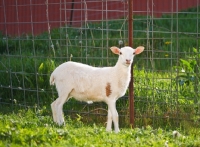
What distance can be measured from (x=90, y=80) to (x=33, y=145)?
2161 mm

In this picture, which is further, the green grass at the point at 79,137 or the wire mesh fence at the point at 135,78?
the wire mesh fence at the point at 135,78

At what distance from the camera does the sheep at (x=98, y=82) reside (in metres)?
9.29

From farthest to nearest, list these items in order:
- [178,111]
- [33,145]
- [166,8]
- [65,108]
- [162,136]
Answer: [166,8] → [65,108] → [178,111] → [162,136] → [33,145]

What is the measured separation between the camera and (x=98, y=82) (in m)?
9.44

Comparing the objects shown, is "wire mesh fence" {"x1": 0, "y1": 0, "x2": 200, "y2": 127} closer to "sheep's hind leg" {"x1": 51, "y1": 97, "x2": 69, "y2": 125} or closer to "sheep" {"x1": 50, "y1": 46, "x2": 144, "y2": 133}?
"sheep" {"x1": 50, "y1": 46, "x2": 144, "y2": 133}

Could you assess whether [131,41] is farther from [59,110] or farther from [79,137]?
[79,137]

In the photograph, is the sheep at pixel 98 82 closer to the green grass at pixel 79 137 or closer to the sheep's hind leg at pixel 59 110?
the sheep's hind leg at pixel 59 110

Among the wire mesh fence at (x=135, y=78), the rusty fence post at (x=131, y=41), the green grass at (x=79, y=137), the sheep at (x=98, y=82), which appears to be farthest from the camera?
the wire mesh fence at (x=135, y=78)

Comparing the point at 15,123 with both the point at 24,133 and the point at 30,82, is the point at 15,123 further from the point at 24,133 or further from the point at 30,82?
the point at 30,82

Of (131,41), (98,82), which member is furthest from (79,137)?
(131,41)

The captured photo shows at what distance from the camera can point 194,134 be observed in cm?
940

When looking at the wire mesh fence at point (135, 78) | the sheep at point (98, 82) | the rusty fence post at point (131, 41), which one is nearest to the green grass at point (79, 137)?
the sheep at point (98, 82)

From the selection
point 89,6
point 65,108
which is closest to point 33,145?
point 65,108

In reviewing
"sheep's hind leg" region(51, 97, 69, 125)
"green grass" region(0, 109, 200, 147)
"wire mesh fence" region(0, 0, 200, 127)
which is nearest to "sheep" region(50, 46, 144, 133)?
"sheep's hind leg" region(51, 97, 69, 125)
